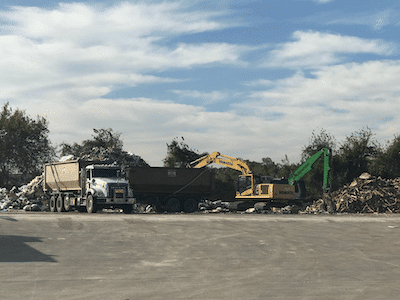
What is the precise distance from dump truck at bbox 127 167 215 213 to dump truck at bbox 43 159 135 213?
10.1 ft

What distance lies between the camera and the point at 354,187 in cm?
4325

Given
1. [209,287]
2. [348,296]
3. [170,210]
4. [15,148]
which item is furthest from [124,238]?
[15,148]

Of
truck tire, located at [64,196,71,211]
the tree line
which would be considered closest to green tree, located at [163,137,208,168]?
the tree line

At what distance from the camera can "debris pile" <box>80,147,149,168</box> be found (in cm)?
4650

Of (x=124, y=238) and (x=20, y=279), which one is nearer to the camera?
(x=20, y=279)

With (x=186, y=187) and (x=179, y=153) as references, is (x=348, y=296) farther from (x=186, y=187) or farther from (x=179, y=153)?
(x=179, y=153)

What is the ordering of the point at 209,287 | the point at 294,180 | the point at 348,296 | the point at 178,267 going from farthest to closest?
1. the point at 294,180
2. the point at 178,267
3. the point at 209,287
4. the point at 348,296

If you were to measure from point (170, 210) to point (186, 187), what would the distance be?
1870 millimetres

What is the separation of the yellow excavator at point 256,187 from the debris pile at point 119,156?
8.26 m

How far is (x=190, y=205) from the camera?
3681 cm

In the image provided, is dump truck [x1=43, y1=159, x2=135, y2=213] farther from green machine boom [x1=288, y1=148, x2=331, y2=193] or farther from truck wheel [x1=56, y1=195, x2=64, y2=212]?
green machine boom [x1=288, y1=148, x2=331, y2=193]

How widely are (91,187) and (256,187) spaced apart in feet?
41.9

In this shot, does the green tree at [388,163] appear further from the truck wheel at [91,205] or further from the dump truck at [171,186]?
the truck wheel at [91,205]

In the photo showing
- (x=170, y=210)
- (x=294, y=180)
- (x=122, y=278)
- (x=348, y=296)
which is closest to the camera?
(x=348, y=296)
